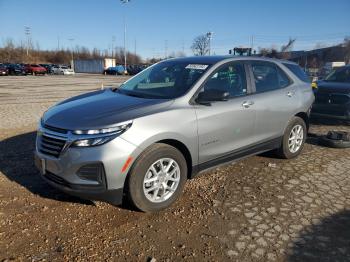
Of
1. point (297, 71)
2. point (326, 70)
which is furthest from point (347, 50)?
A: point (297, 71)

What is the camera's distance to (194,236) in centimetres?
330

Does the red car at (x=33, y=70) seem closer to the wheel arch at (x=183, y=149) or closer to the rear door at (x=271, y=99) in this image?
the rear door at (x=271, y=99)

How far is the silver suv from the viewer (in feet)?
10.9

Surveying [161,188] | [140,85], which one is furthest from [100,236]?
[140,85]

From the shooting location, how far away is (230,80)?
15.0 feet

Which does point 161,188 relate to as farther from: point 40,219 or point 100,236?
point 40,219

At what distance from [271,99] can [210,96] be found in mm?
1435

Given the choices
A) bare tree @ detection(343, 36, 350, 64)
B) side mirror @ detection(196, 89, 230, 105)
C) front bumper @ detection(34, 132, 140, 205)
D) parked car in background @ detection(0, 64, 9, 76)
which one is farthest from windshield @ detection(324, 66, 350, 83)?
bare tree @ detection(343, 36, 350, 64)

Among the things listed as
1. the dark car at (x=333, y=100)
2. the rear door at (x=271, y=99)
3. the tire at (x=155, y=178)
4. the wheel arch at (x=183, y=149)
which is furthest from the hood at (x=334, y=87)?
the tire at (x=155, y=178)

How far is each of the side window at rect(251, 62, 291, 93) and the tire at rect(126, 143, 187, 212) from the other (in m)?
1.85

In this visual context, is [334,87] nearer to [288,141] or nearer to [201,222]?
[288,141]

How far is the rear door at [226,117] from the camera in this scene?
13.3ft

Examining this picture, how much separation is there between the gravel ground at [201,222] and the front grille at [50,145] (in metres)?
0.70

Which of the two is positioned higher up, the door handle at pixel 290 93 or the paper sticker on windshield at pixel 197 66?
the paper sticker on windshield at pixel 197 66
